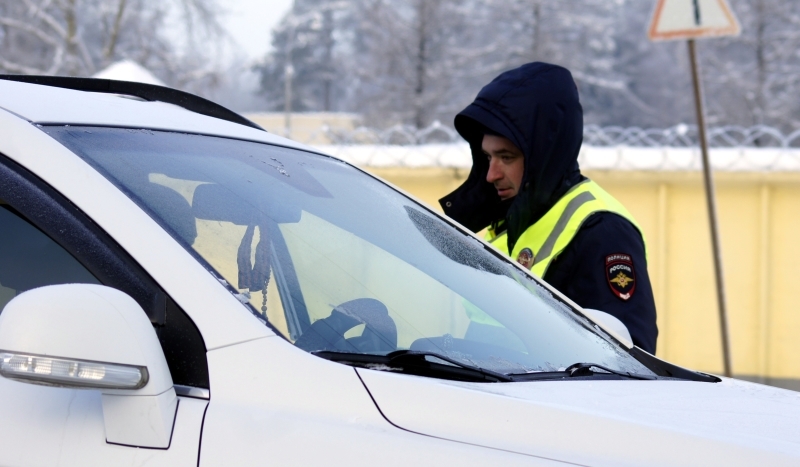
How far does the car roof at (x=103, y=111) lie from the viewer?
175 cm

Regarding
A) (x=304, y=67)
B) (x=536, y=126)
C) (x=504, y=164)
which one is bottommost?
(x=504, y=164)

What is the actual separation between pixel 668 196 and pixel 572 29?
81.1 feet

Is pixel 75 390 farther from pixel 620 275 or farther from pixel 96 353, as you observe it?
pixel 620 275

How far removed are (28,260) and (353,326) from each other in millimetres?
607

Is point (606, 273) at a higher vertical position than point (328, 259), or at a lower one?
lower

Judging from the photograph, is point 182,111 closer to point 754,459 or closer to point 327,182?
point 327,182

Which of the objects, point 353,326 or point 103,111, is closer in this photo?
point 353,326

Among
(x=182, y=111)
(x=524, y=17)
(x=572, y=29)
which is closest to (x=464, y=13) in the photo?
(x=524, y=17)

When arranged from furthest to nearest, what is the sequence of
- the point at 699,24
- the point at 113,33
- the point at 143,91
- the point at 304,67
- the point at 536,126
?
the point at 304,67
the point at 113,33
the point at 699,24
the point at 536,126
the point at 143,91

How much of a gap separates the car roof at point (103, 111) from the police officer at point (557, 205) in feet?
3.36

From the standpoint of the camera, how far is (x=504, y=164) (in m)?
3.17

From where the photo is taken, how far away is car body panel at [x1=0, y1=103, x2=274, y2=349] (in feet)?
4.87

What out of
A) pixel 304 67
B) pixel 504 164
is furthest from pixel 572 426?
pixel 304 67

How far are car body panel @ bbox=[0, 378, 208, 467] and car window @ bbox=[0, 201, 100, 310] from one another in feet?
Result: 0.72
